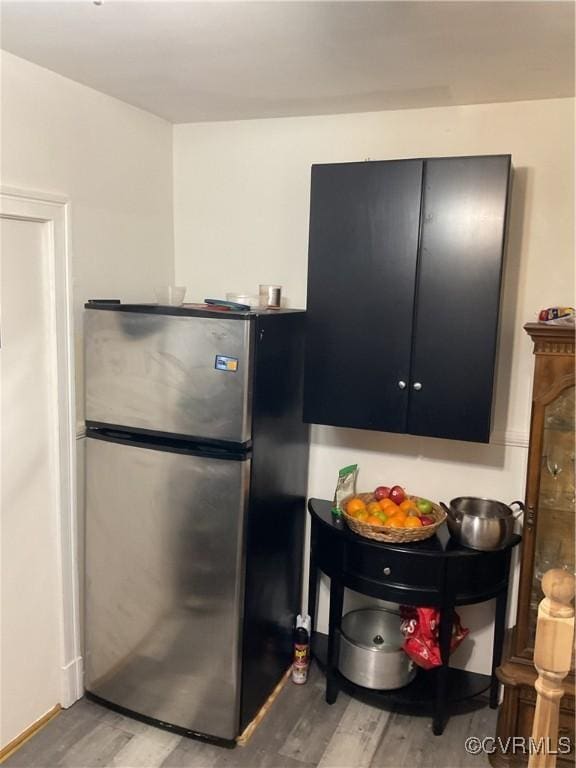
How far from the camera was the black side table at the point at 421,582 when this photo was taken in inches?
92.7

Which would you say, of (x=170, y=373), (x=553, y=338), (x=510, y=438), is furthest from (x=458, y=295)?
(x=170, y=373)

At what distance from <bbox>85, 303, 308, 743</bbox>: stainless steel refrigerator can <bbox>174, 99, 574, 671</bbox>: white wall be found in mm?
429

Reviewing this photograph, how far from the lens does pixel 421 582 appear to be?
2367 mm

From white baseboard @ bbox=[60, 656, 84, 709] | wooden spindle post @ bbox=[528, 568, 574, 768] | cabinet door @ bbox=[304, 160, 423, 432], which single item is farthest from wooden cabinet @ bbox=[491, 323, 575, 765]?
white baseboard @ bbox=[60, 656, 84, 709]

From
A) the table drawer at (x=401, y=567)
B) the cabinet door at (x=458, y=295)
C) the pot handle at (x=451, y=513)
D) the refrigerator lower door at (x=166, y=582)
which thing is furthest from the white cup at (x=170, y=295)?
the pot handle at (x=451, y=513)

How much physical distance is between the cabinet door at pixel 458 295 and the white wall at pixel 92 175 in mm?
1200

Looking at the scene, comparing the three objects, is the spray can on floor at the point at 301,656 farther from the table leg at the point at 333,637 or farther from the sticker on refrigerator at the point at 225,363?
the sticker on refrigerator at the point at 225,363

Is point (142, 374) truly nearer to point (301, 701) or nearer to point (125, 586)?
point (125, 586)

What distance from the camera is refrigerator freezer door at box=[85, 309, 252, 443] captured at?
7.13ft

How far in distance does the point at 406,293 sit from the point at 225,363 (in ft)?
2.24

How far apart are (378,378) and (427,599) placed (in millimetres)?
810

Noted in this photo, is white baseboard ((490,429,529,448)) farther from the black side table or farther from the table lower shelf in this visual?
the table lower shelf

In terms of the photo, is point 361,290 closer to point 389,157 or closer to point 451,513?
point 389,157

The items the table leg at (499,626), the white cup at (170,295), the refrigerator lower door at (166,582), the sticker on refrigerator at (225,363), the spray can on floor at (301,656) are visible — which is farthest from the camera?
the spray can on floor at (301,656)
